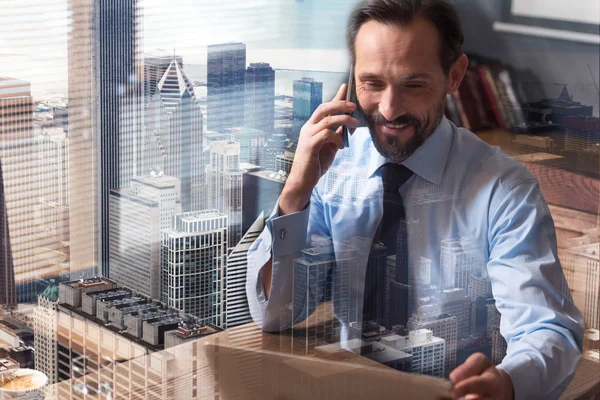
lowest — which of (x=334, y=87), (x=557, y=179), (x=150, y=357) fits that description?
(x=150, y=357)

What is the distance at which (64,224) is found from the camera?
53.0 inches

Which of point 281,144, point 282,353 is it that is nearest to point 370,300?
point 282,353

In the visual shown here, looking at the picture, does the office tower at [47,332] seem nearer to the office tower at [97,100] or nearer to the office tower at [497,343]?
the office tower at [97,100]

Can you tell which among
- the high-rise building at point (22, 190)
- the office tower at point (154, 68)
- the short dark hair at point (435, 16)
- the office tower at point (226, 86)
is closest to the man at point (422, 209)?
the short dark hair at point (435, 16)

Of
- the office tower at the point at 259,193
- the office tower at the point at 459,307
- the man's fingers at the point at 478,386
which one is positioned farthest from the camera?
the office tower at the point at 259,193

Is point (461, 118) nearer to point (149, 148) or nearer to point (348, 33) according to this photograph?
point (348, 33)

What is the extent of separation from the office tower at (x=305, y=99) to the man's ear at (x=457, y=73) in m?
0.19

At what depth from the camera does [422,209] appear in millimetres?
1237

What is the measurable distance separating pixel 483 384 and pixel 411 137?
0.34 metres

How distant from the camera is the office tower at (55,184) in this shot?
133 cm

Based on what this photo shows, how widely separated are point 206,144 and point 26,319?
1.29ft

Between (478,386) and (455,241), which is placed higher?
(455,241)

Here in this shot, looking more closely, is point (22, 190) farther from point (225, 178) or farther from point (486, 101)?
point (486, 101)
